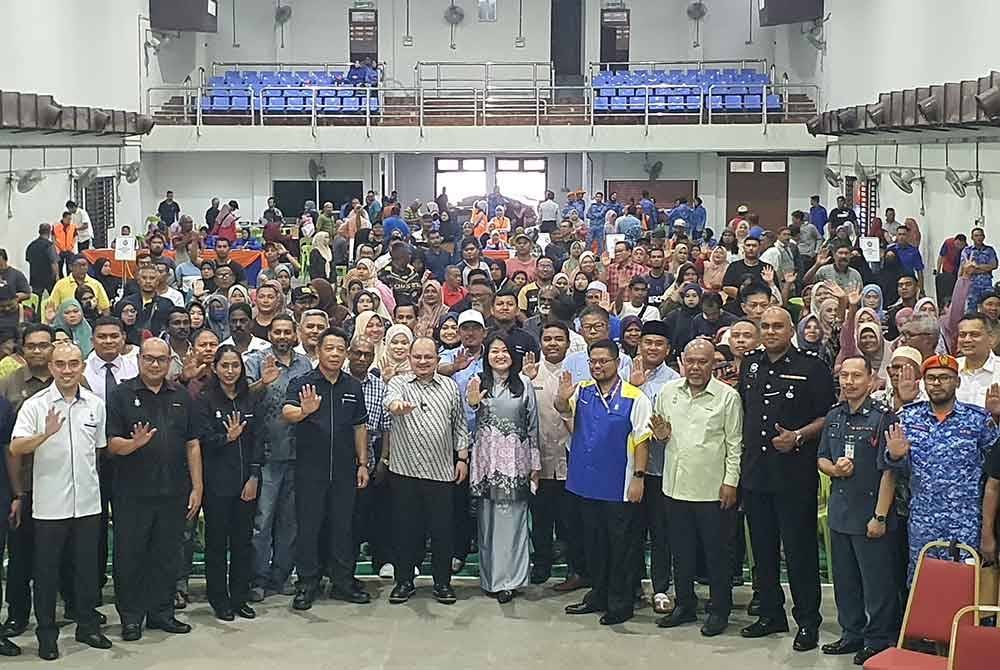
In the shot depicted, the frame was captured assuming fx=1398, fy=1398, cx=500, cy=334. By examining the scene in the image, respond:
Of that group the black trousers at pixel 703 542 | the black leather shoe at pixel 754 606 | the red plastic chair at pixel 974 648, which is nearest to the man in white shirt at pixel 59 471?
the black trousers at pixel 703 542

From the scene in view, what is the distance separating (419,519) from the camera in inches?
321

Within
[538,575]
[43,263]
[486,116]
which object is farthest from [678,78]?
[538,575]

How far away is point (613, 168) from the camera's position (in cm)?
3014

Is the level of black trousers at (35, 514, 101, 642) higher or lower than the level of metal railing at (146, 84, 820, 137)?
lower

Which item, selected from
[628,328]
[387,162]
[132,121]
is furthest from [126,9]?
[628,328]

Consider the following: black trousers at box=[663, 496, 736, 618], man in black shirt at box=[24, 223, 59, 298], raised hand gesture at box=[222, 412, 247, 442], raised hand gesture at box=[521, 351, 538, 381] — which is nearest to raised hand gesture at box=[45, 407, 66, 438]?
raised hand gesture at box=[222, 412, 247, 442]

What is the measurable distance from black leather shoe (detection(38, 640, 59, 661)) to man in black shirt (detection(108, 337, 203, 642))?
0.40 m

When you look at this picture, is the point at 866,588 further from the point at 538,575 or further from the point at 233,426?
the point at 233,426

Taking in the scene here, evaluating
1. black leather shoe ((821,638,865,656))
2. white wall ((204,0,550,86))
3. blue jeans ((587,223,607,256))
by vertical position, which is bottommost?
black leather shoe ((821,638,865,656))

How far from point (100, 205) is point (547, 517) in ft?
56.2

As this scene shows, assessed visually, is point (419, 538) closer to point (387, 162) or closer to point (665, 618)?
point (665, 618)

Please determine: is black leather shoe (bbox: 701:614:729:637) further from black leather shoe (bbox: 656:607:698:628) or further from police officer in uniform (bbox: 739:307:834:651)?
police officer in uniform (bbox: 739:307:834:651)

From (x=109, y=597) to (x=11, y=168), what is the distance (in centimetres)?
1182

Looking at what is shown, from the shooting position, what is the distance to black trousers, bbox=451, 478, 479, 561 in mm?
8469
